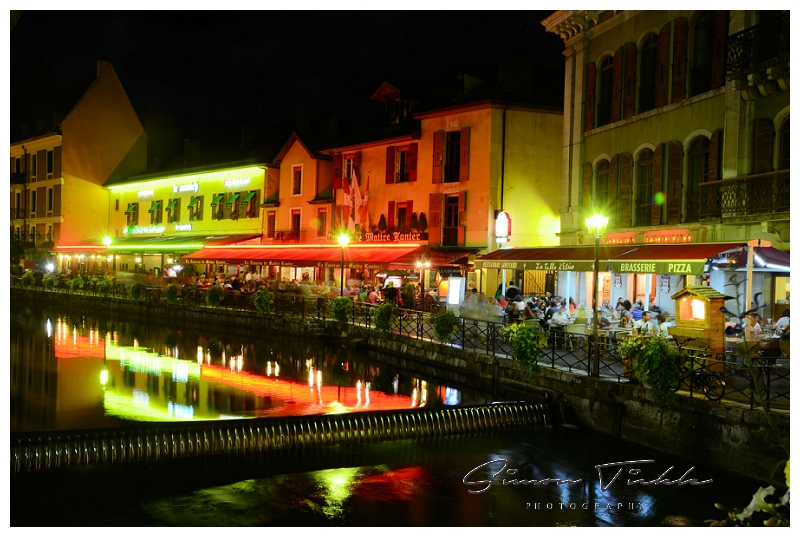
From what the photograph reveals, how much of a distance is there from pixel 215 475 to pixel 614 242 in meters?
14.2

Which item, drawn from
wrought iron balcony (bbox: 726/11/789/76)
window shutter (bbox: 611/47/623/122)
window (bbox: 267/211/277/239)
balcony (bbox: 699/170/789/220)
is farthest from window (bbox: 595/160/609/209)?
window (bbox: 267/211/277/239)

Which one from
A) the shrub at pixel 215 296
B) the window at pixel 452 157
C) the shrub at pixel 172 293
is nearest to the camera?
the window at pixel 452 157

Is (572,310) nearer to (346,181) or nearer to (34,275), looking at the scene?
(346,181)

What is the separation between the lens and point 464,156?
1227 inches

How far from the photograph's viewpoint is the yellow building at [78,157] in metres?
53.7

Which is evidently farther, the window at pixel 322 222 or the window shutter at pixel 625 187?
the window at pixel 322 222

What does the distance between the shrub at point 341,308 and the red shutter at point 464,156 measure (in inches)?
332

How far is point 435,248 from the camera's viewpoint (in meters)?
31.7

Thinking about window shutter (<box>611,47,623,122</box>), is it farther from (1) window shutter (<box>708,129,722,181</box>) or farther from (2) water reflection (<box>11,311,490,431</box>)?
(2) water reflection (<box>11,311,490,431</box>)

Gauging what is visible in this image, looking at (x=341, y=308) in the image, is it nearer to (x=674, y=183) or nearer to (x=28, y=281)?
(x=674, y=183)

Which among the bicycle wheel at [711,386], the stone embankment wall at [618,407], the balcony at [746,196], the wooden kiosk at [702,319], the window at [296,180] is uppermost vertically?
the window at [296,180]

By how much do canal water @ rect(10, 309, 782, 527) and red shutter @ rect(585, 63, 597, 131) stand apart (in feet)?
33.0

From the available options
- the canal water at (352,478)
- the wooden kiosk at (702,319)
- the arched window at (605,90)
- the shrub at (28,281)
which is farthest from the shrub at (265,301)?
the shrub at (28,281)

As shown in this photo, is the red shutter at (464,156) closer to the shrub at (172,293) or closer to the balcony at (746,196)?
the shrub at (172,293)
